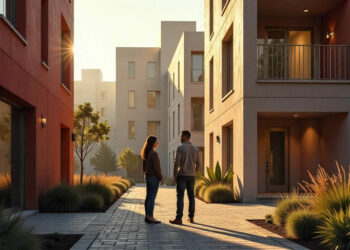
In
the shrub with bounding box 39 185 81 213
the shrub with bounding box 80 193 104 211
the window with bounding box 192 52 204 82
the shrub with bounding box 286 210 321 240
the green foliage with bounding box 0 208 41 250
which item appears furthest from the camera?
the window with bounding box 192 52 204 82

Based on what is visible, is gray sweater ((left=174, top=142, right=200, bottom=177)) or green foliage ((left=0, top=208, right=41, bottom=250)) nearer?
green foliage ((left=0, top=208, right=41, bottom=250))

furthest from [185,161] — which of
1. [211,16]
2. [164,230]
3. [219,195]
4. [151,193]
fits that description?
[211,16]

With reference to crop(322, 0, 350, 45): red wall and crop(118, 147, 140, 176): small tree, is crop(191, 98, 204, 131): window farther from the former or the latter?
crop(322, 0, 350, 45): red wall

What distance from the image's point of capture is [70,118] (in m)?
18.8

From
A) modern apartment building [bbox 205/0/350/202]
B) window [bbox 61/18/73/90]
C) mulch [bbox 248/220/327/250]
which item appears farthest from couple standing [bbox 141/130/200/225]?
window [bbox 61/18/73/90]

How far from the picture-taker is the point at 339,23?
53.3 ft

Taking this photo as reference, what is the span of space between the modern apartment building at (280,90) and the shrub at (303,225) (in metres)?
6.75

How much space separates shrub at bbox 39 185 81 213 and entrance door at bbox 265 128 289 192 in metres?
8.43

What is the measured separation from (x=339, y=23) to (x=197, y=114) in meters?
17.3

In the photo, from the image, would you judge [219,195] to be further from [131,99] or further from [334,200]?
[131,99]

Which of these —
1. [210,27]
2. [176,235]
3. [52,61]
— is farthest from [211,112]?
[176,235]

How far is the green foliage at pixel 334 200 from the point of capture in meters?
7.57

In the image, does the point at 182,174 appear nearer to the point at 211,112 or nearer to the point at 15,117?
the point at 15,117

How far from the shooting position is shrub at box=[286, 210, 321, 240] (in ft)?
25.3
